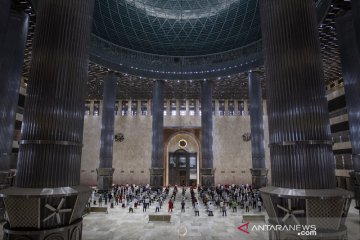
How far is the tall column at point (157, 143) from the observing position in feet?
99.1

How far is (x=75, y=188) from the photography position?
8477 mm

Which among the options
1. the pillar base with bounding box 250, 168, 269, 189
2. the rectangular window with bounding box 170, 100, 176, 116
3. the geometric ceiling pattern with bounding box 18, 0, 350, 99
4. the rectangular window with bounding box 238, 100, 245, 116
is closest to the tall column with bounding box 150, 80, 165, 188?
the geometric ceiling pattern with bounding box 18, 0, 350, 99

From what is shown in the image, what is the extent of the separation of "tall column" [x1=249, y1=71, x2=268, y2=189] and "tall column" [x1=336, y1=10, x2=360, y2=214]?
10619 millimetres

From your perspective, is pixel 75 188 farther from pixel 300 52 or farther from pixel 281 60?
pixel 300 52

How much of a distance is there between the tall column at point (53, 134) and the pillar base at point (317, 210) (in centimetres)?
680

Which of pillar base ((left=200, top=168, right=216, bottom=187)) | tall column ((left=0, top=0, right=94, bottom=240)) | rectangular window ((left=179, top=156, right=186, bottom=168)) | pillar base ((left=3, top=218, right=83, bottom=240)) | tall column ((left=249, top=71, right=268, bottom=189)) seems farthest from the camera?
rectangular window ((left=179, top=156, right=186, bottom=168))

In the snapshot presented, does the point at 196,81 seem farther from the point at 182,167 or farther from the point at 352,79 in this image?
the point at 352,79

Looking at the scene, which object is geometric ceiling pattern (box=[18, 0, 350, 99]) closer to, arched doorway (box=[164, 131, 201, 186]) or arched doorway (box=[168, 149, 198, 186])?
arched doorway (box=[164, 131, 201, 186])

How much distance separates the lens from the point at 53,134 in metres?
8.37

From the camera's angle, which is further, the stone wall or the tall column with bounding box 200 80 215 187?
the stone wall

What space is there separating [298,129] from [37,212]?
346 inches

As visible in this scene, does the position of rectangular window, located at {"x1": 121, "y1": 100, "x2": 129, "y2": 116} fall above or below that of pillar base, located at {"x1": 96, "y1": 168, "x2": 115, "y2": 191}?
above

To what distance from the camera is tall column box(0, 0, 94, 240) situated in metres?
7.53

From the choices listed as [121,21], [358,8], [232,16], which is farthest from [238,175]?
[358,8]
